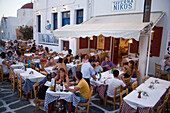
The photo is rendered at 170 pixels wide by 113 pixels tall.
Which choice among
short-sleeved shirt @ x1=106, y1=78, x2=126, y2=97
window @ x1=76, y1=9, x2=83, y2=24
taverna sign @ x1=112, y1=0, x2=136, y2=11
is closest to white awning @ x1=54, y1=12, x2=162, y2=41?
taverna sign @ x1=112, y1=0, x2=136, y2=11

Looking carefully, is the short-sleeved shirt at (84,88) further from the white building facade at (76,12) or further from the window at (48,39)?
the window at (48,39)

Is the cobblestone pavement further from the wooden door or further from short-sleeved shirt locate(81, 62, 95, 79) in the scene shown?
the wooden door

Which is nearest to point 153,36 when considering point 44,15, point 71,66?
point 71,66

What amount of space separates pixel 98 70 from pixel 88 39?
22.8 feet

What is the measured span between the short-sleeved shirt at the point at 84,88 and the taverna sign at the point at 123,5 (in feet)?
25.2

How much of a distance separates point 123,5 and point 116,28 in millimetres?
4067

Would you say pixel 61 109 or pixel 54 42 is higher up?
pixel 54 42

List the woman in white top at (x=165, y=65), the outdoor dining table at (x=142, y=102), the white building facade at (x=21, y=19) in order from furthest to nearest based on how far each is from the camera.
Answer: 1. the white building facade at (x=21, y=19)
2. the woman in white top at (x=165, y=65)
3. the outdoor dining table at (x=142, y=102)

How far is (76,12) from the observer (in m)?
13.8

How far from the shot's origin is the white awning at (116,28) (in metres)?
6.51

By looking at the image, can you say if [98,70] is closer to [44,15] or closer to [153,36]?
[153,36]

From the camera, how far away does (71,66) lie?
8.10 metres

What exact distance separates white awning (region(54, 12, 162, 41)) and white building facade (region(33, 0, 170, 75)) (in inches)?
19.7

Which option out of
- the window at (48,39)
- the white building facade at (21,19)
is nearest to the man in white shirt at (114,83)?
the window at (48,39)
